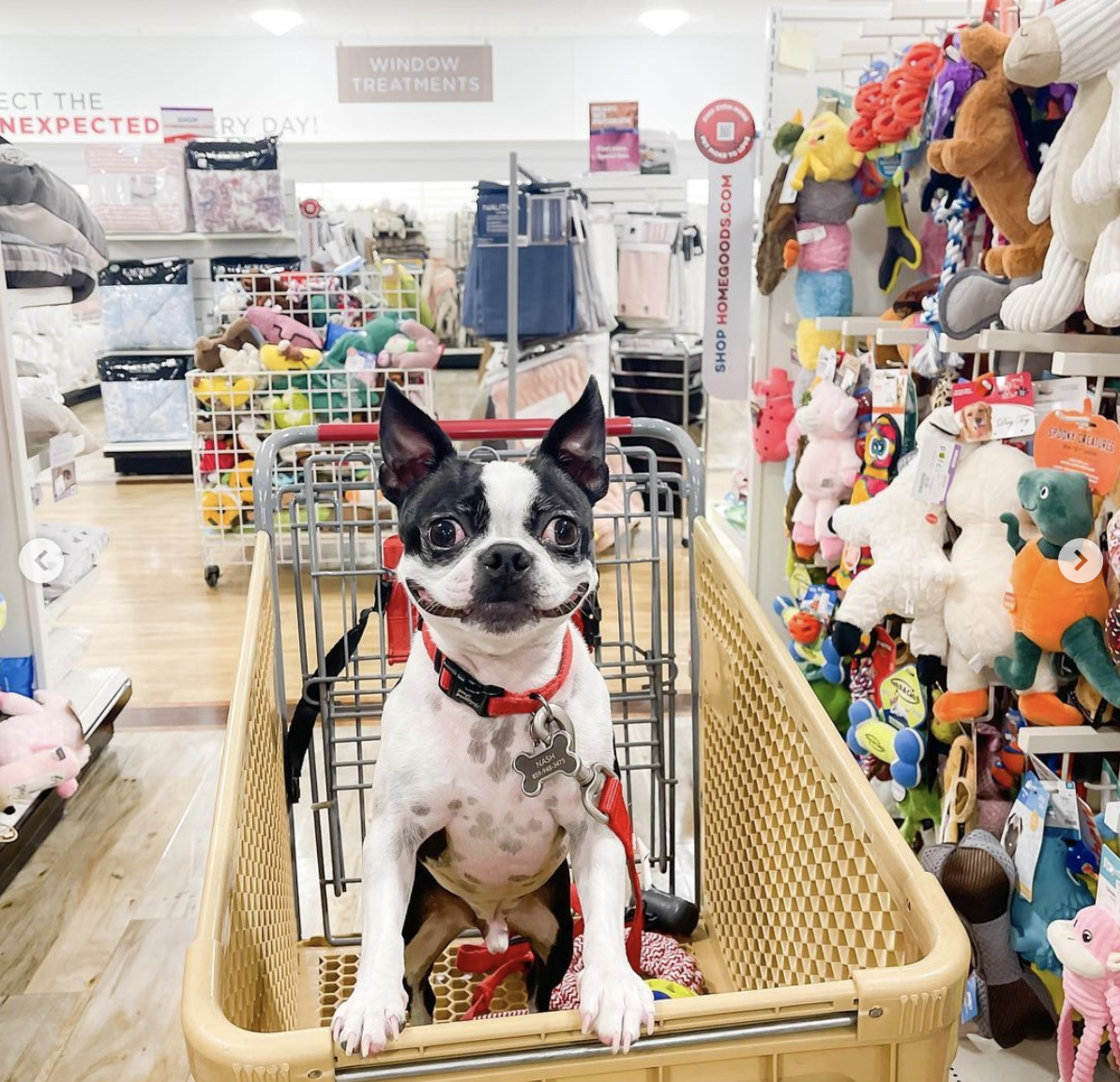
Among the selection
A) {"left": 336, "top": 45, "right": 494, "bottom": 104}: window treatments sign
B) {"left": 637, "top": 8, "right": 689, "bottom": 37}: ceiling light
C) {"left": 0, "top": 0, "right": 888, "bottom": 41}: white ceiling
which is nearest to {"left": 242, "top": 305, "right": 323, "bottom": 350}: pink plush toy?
{"left": 0, "top": 0, "right": 888, "bottom": 41}: white ceiling

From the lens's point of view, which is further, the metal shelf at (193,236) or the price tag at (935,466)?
the metal shelf at (193,236)

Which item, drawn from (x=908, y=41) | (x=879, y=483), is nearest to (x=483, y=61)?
(x=908, y=41)

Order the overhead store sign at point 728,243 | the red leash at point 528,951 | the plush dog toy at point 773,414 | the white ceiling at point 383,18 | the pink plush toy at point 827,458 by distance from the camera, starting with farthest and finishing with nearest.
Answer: the white ceiling at point 383,18, the overhead store sign at point 728,243, the plush dog toy at point 773,414, the pink plush toy at point 827,458, the red leash at point 528,951

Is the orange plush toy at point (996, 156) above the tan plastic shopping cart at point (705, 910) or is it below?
above

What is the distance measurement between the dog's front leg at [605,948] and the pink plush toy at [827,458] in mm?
1753

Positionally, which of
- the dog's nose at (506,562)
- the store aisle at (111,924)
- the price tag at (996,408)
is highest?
the price tag at (996,408)

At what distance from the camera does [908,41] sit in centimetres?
299

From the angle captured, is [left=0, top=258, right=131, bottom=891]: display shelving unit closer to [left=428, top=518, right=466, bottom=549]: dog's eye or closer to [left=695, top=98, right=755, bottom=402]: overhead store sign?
[left=428, top=518, right=466, bottom=549]: dog's eye

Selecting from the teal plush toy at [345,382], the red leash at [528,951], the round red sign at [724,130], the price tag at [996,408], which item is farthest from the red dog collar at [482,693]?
the teal plush toy at [345,382]

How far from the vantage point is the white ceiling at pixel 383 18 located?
8594 millimetres

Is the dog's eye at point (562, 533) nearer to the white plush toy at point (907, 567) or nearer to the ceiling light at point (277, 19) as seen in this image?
the white plush toy at point (907, 567)

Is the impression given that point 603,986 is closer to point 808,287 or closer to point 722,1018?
point 722,1018

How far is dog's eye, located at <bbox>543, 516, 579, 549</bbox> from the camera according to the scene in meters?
1.12

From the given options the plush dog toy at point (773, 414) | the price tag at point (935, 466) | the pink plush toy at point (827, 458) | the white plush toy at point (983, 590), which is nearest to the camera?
the white plush toy at point (983, 590)
